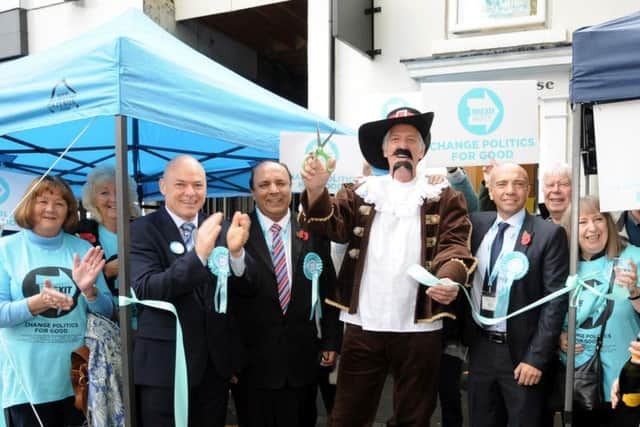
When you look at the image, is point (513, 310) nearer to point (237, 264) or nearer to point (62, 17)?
point (237, 264)

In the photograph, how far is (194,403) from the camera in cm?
281

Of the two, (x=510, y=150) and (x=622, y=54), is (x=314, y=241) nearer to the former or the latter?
(x=510, y=150)

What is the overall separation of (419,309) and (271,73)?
866cm

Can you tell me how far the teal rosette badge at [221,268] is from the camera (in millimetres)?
2699

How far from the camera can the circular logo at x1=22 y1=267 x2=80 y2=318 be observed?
2715 mm

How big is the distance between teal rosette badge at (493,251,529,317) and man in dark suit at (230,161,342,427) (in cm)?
86

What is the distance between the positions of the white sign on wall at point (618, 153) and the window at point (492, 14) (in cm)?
405

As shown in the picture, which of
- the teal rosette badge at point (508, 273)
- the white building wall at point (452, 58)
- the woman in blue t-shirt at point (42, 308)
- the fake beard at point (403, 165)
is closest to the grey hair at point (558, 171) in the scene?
the teal rosette badge at point (508, 273)

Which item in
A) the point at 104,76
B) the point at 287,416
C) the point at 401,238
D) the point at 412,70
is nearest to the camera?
the point at 104,76

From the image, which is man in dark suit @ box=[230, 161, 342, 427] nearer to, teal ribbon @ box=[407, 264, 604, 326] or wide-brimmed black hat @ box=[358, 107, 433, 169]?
wide-brimmed black hat @ box=[358, 107, 433, 169]

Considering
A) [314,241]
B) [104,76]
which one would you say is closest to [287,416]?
[314,241]

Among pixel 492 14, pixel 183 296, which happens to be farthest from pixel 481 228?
pixel 492 14

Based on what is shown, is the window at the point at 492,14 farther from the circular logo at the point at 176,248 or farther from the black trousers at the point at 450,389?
the circular logo at the point at 176,248

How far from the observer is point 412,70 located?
21.7 feet
